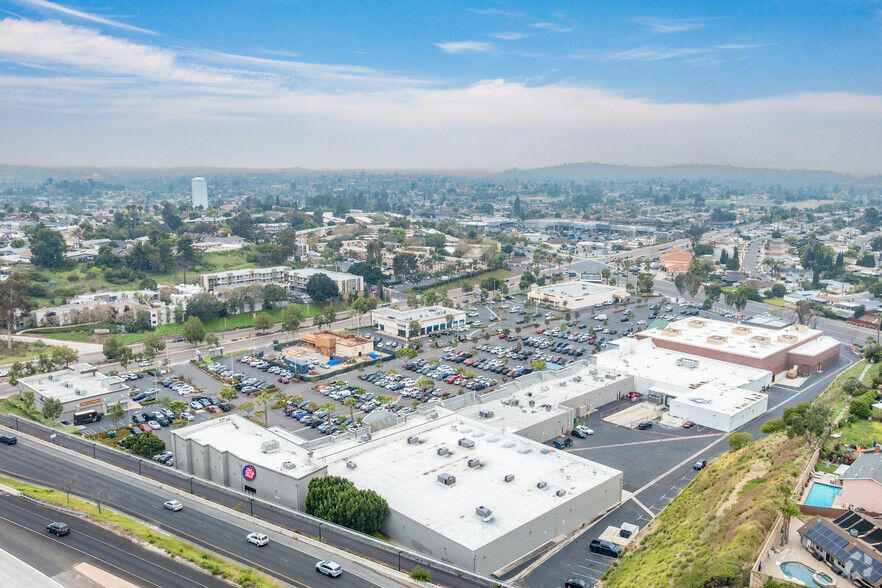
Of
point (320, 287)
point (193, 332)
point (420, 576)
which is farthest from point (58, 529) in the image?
point (320, 287)

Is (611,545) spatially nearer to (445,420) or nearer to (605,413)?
(445,420)

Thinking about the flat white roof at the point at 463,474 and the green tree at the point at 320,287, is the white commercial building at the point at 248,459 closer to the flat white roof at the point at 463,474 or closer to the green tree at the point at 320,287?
the flat white roof at the point at 463,474

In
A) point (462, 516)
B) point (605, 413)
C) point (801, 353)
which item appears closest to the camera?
point (462, 516)

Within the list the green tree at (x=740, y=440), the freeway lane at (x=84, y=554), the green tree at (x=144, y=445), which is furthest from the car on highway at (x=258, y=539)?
the green tree at (x=740, y=440)

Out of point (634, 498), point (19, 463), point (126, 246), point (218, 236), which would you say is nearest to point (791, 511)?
point (634, 498)

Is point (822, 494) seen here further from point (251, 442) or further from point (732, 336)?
point (732, 336)

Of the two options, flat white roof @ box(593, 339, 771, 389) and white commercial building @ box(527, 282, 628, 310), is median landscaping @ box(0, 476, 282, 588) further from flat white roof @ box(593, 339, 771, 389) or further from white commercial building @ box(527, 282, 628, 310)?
white commercial building @ box(527, 282, 628, 310)

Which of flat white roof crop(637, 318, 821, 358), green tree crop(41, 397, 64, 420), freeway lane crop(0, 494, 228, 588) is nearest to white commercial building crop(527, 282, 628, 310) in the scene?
flat white roof crop(637, 318, 821, 358)
